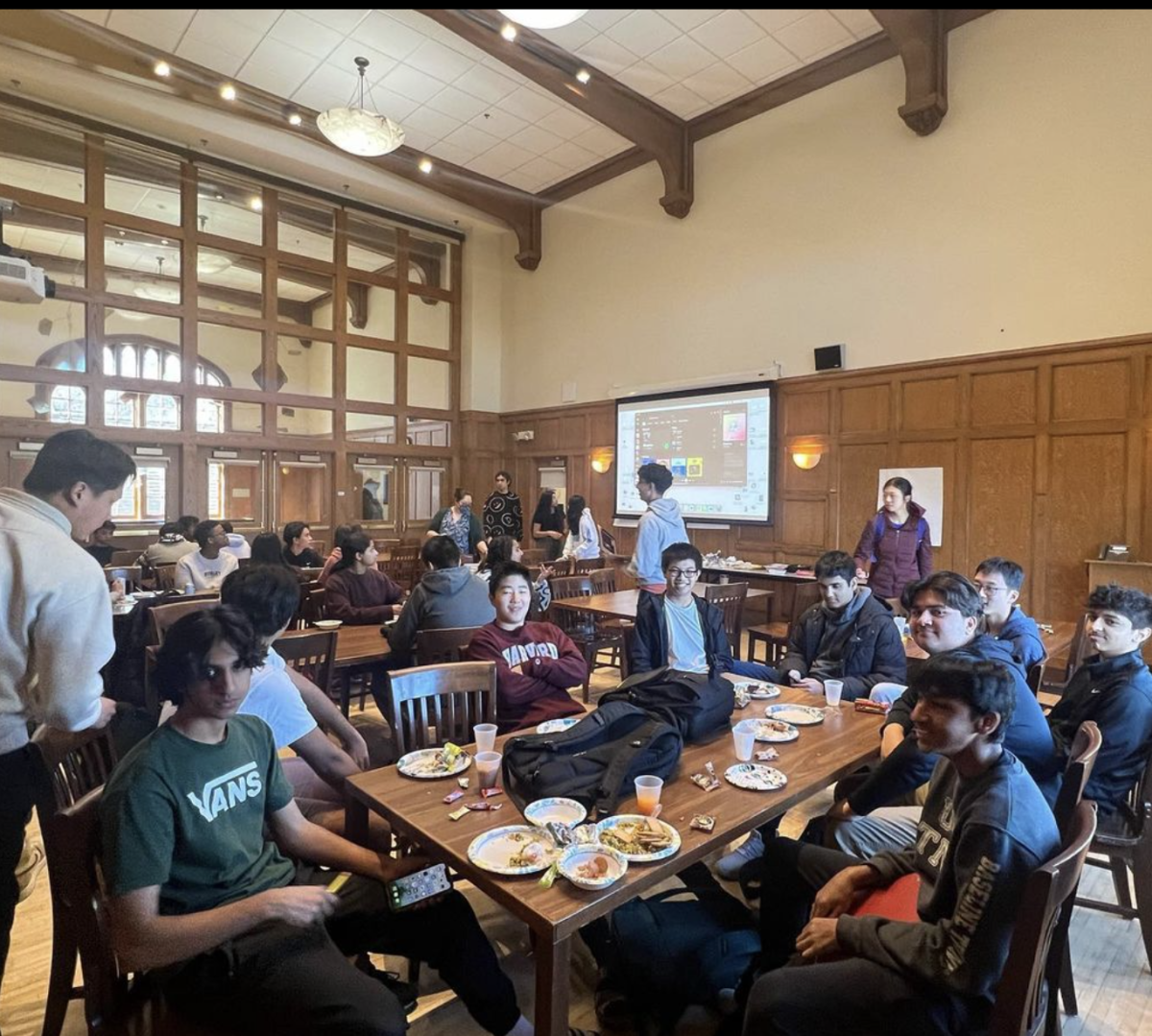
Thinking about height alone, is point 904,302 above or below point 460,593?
above

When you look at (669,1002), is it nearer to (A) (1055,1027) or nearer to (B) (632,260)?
(A) (1055,1027)

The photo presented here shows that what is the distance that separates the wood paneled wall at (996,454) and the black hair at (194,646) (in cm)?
609

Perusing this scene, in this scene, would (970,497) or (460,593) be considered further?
(970,497)

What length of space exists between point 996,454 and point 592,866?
19.1ft

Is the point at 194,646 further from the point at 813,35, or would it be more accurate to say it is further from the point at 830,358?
the point at 813,35

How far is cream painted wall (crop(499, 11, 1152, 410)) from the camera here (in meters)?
5.18

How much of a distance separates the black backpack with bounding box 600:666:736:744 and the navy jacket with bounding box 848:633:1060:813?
17.5 inches

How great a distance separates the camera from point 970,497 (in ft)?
19.6

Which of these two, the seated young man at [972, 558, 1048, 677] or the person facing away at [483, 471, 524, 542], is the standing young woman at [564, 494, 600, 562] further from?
the seated young man at [972, 558, 1048, 677]

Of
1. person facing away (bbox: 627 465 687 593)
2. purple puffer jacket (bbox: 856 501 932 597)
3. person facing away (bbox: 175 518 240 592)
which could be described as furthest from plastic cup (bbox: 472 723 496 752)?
purple puffer jacket (bbox: 856 501 932 597)

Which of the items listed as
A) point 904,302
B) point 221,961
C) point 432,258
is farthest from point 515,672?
point 432,258

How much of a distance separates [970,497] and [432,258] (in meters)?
7.98

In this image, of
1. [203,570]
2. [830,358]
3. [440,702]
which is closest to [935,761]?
[440,702]

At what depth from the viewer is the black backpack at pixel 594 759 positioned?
171 cm
